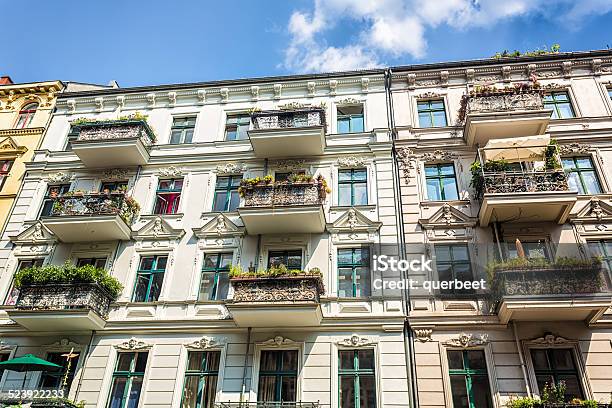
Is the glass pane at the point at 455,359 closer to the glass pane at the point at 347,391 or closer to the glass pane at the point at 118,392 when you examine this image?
the glass pane at the point at 347,391

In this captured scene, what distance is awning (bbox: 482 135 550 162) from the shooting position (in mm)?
14961

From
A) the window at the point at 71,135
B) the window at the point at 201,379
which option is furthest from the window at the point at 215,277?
the window at the point at 71,135

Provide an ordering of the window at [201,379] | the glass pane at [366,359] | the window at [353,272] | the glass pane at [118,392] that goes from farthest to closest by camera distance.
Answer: the window at [353,272] → the glass pane at [118,392] → the window at [201,379] → the glass pane at [366,359]

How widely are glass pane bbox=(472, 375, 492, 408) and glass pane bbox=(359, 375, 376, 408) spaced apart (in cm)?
263

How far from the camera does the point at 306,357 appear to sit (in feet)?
44.7

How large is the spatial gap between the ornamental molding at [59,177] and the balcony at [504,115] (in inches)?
606

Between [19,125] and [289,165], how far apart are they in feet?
41.6

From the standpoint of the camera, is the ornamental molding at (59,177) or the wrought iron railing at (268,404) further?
the ornamental molding at (59,177)

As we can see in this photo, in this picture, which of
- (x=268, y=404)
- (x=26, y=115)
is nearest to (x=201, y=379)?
(x=268, y=404)

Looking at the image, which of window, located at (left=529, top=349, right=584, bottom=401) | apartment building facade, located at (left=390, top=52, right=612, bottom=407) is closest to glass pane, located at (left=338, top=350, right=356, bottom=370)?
apartment building facade, located at (left=390, top=52, right=612, bottom=407)

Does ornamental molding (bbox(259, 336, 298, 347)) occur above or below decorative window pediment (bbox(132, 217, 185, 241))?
below

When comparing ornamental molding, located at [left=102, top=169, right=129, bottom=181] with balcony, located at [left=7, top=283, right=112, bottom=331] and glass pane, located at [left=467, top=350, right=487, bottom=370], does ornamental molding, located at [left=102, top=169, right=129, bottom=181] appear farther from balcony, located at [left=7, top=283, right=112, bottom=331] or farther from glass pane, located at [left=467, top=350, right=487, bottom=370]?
glass pane, located at [left=467, top=350, right=487, bottom=370]

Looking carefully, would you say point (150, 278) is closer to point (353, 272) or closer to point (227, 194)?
point (227, 194)

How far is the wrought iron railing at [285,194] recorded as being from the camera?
50.7 ft
